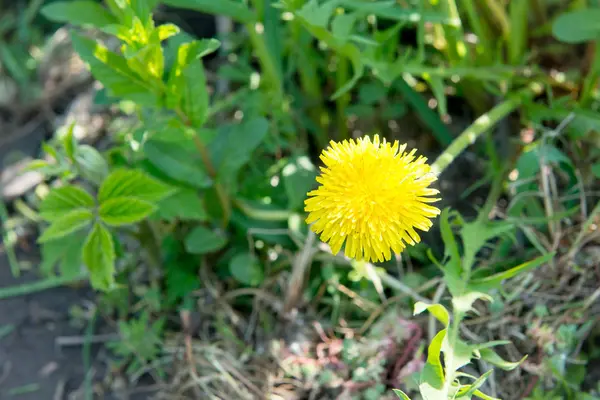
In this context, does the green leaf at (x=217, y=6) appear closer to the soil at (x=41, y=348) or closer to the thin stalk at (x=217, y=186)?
the thin stalk at (x=217, y=186)

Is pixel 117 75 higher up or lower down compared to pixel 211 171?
higher up

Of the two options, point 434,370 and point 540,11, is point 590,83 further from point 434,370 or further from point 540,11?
point 434,370

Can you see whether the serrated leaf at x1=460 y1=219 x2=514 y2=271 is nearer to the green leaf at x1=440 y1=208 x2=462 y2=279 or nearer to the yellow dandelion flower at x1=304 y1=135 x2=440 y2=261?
the green leaf at x1=440 y1=208 x2=462 y2=279

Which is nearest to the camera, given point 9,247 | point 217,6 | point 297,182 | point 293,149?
point 217,6

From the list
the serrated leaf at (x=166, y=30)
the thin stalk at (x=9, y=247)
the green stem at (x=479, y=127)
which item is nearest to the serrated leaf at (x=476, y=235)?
the green stem at (x=479, y=127)

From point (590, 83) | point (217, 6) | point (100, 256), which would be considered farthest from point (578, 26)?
point (100, 256)

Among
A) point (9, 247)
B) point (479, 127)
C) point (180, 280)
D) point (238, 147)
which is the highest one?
point (479, 127)

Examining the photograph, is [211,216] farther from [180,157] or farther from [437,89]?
[437,89]
